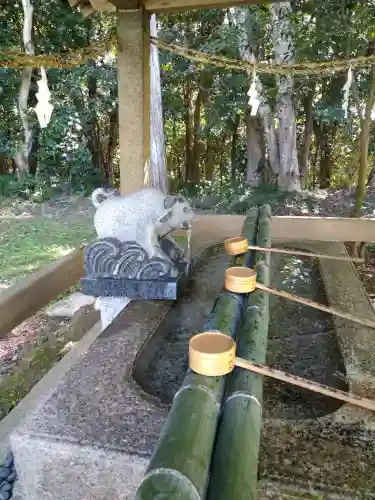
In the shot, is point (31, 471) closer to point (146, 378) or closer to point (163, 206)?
point (146, 378)

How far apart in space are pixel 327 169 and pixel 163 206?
9.88 m

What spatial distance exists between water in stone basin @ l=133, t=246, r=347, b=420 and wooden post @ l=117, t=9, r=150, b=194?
37.3 inches

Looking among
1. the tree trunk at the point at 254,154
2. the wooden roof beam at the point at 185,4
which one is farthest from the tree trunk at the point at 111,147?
the wooden roof beam at the point at 185,4

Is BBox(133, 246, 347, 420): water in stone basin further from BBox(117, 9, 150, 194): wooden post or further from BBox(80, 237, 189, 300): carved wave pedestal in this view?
BBox(117, 9, 150, 194): wooden post

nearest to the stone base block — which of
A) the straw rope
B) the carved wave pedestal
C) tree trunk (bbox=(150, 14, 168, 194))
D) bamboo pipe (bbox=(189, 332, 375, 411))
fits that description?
bamboo pipe (bbox=(189, 332, 375, 411))

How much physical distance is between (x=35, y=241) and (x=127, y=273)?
4457 mm

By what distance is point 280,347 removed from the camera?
212 cm

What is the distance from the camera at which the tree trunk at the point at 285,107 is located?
617 centimetres

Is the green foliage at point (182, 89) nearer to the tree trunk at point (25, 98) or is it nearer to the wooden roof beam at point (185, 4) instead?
the tree trunk at point (25, 98)

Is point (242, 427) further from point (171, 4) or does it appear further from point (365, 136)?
point (365, 136)

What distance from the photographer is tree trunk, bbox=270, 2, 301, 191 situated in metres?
6.17

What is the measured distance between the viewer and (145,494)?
0.73 m

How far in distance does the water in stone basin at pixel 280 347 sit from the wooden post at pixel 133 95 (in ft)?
3.11

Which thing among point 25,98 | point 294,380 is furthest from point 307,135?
point 294,380
